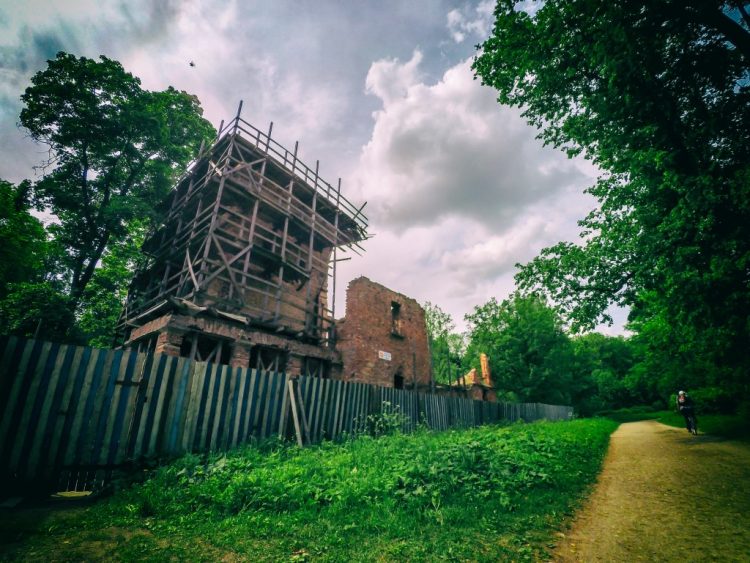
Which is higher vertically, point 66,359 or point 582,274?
point 582,274

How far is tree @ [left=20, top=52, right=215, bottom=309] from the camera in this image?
1574 cm

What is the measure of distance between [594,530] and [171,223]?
759 inches

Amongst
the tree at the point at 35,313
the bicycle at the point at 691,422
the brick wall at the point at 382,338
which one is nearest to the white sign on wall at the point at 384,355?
the brick wall at the point at 382,338

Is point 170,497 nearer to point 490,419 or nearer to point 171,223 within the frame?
point 490,419

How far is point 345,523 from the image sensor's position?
3248 mm

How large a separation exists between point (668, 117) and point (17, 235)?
27380 millimetres

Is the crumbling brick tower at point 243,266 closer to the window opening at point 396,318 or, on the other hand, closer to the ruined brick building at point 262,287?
the ruined brick building at point 262,287

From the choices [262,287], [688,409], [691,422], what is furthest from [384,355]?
[691,422]

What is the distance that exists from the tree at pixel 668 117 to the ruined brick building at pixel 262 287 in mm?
9855

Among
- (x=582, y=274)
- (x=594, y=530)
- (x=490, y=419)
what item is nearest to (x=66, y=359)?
(x=594, y=530)

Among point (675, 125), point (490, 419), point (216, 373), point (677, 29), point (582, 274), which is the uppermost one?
point (677, 29)

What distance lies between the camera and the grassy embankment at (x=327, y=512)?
2693 millimetres

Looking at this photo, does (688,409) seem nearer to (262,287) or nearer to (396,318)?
(396,318)

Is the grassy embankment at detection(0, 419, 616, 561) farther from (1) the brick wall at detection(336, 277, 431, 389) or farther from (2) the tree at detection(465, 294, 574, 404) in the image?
(2) the tree at detection(465, 294, 574, 404)
